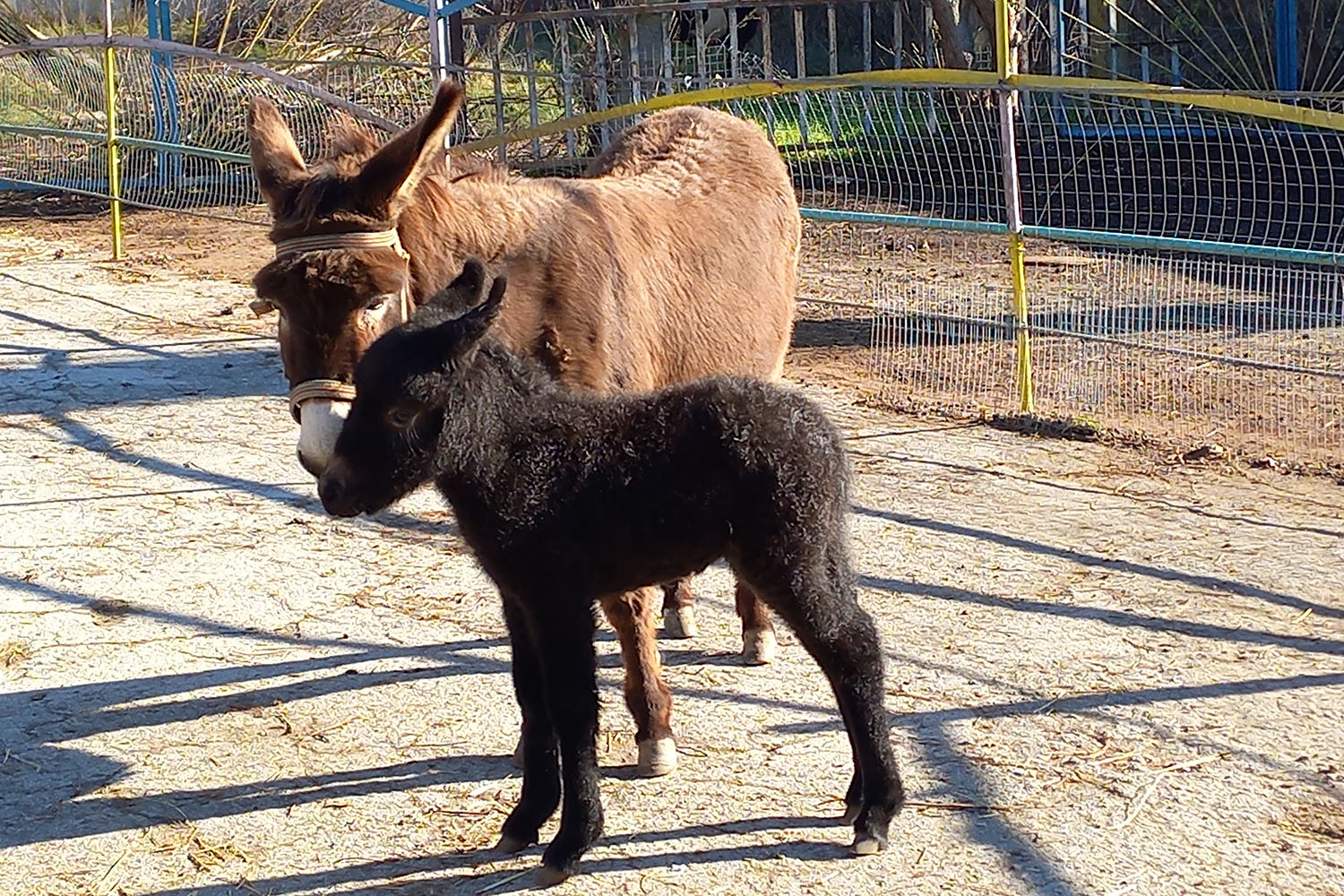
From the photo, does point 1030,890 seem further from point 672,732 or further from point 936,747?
point 672,732

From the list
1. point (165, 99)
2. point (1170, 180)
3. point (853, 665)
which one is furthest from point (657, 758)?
point (165, 99)

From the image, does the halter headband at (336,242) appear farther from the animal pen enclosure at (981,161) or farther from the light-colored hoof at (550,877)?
the animal pen enclosure at (981,161)

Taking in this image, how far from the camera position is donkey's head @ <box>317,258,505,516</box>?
322 centimetres

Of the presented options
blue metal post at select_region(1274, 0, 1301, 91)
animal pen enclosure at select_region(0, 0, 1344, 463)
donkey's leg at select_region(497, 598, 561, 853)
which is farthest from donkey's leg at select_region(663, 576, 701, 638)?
blue metal post at select_region(1274, 0, 1301, 91)

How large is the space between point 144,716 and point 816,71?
14.7m

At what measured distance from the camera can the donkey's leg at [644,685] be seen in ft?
13.0

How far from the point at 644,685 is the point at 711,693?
1.94 feet

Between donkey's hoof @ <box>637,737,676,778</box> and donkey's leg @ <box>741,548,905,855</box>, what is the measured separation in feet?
2.03

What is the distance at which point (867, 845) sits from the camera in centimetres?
349

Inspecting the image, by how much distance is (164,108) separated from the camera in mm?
11672

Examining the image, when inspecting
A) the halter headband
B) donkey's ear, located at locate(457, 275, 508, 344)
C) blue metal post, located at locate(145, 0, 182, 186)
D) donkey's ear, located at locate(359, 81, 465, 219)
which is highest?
blue metal post, located at locate(145, 0, 182, 186)

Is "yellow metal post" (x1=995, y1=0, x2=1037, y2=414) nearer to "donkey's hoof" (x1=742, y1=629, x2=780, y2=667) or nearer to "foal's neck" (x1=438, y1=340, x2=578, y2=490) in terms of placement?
"donkey's hoof" (x1=742, y1=629, x2=780, y2=667)

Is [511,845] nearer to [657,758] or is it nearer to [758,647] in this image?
[657,758]

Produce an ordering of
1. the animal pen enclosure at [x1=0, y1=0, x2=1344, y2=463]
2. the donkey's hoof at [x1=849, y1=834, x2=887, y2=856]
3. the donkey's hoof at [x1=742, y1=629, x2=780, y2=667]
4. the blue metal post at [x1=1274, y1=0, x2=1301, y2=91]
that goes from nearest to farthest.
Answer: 1. the donkey's hoof at [x1=849, y1=834, x2=887, y2=856]
2. the donkey's hoof at [x1=742, y1=629, x2=780, y2=667]
3. the animal pen enclosure at [x1=0, y1=0, x2=1344, y2=463]
4. the blue metal post at [x1=1274, y1=0, x2=1301, y2=91]
